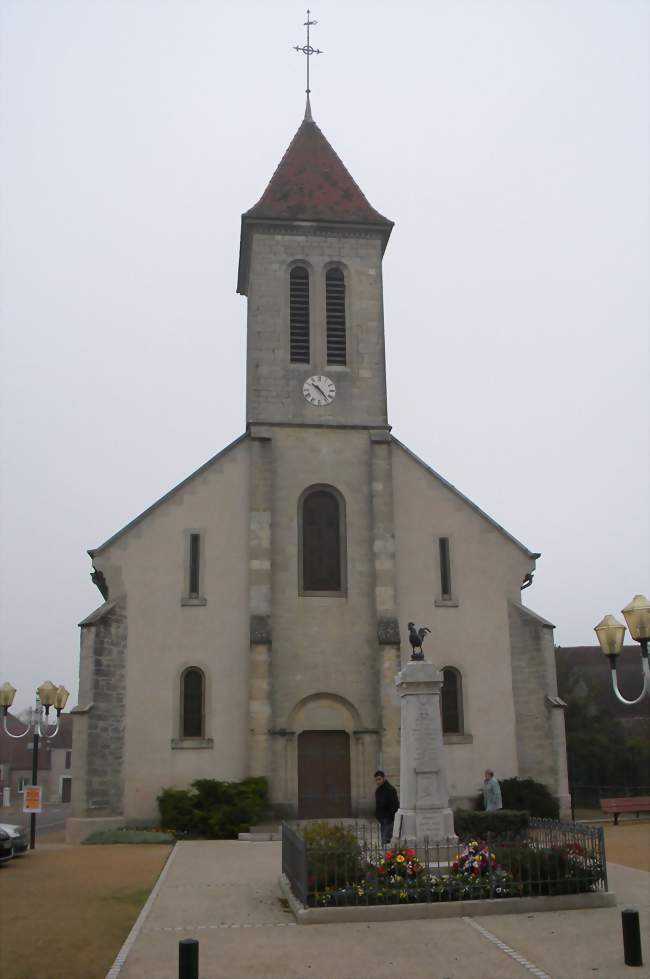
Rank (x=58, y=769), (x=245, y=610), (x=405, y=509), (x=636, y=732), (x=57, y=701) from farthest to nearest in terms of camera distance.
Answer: (x=58, y=769) < (x=636, y=732) < (x=405, y=509) < (x=245, y=610) < (x=57, y=701)

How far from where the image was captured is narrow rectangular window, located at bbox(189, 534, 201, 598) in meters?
23.3

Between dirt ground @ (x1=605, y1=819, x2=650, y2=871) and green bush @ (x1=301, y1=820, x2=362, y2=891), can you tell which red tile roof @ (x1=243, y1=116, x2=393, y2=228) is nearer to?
dirt ground @ (x1=605, y1=819, x2=650, y2=871)

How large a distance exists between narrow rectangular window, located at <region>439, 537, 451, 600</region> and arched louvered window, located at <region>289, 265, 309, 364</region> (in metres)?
6.14

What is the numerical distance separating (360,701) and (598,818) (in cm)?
909

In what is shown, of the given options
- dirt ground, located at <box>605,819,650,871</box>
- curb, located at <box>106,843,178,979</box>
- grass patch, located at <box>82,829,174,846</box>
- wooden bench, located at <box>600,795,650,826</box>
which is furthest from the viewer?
wooden bench, located at <box>600,795,650,826</box>

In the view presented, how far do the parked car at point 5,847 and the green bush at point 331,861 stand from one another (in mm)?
6245

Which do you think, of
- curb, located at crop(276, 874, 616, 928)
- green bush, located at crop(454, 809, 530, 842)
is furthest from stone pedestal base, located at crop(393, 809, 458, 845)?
curb, located at crop(276, 874, 616, 928)

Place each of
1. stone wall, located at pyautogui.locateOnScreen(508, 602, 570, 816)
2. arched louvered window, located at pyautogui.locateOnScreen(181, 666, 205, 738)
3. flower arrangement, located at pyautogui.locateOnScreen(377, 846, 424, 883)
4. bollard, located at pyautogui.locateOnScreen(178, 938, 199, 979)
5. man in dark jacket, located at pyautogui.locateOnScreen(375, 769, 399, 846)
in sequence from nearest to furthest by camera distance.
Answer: bollard, located at pyautogui.locateOnScreen(178, 938, 199, 979), flower arrangement, located at pyautogui.locateOnScreen(377, 846, 424, 883), man in dark jacket, located at pyautogui.locateOnScreen(375, 769, 399, 846), arched louvered window, located at pyautogui.locateOnScreen(181, 666, 205, 738), stone wall, located at pyautogui.locateOnScreen(508, 602, 570, 816)

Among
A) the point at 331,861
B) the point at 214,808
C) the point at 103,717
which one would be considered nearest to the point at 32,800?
the point at 103,717

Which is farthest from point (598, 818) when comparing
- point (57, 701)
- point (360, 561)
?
point (57, 701)

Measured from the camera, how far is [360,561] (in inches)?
944

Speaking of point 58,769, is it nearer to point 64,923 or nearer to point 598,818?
point 598,818

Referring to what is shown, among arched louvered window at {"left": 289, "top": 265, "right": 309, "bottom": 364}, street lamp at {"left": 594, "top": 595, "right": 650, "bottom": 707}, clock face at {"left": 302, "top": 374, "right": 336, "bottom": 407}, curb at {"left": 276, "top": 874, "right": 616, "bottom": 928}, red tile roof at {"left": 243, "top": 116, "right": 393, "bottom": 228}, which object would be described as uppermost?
red tile roof at {"left": 243, "top": 116, "right": 393, "bottom": 228}

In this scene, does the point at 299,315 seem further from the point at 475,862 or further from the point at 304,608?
the point at 475,862
